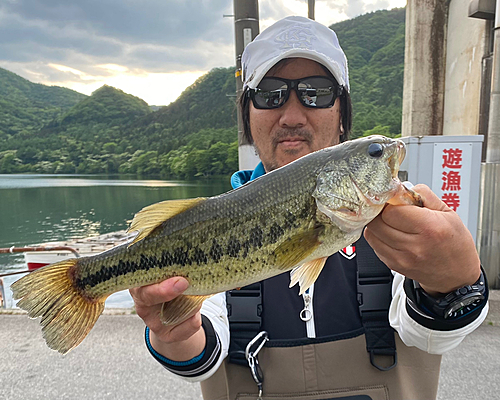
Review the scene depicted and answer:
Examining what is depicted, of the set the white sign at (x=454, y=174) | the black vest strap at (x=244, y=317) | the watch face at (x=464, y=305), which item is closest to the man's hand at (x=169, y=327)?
the black vest strap at (x=244, y=317)

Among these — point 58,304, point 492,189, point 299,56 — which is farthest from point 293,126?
point 492,189

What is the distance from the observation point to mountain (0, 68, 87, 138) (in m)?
99.4

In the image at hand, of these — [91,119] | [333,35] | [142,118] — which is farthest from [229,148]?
[91,119]

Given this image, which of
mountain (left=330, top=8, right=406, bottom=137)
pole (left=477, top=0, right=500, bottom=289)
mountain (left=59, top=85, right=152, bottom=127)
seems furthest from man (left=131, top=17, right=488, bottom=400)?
mountain (left=59, top=85, right=152, bottom=127)

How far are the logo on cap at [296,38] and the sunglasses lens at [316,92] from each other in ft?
0.80

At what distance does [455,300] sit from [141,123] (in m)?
99.3

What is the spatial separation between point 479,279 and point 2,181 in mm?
124549

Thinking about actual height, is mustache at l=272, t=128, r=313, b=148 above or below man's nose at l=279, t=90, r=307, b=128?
below

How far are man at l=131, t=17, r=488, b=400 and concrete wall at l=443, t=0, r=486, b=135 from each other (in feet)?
20.9

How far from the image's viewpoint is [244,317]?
2.28 metres

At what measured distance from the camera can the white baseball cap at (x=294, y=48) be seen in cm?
260

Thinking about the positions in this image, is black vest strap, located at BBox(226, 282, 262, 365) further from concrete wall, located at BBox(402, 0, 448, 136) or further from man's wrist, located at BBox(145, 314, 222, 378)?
concrete wall, located at BBox(402, 0, 448, 136)

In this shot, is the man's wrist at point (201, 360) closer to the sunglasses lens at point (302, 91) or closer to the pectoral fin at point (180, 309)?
the pectoral fin at point (180, 309)

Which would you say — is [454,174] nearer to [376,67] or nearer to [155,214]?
[155,214]
